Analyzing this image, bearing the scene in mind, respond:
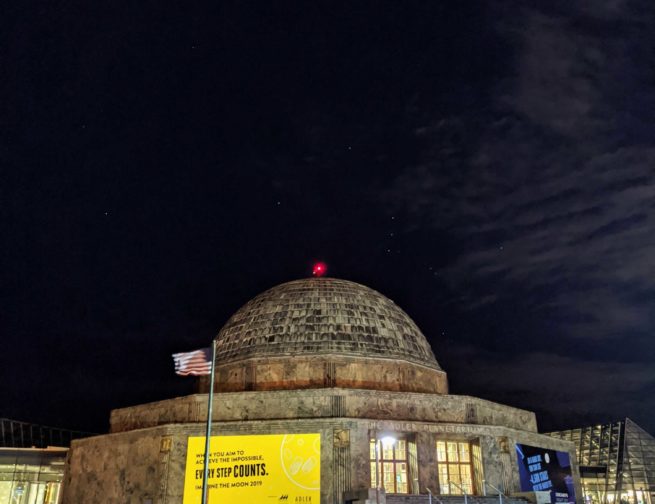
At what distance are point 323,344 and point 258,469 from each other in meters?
6.76

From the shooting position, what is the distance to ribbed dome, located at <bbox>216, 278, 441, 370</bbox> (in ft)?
81.0

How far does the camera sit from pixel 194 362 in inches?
639

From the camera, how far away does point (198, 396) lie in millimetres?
21203

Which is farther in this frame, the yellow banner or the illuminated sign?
the illuminated sign

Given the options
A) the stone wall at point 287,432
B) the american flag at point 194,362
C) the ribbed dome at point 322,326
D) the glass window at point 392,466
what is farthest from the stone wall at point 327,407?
the american flag at point 194,362

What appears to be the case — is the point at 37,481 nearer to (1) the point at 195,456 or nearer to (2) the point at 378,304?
(1) the point at 195,456

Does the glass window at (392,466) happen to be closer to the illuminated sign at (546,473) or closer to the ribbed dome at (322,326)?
the illuminated sign at (546,473)

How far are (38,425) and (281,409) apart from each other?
127 feet

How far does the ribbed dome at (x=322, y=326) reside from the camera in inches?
972

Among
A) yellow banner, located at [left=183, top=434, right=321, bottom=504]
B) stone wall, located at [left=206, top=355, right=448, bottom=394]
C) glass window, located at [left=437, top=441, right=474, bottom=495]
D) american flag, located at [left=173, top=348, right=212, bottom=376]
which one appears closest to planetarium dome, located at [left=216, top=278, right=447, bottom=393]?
stone wall, located at [left=206, top=355, right=448, bottom=394]

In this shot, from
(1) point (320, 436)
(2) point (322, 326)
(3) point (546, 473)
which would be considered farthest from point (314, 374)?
(3) point (546, 473)

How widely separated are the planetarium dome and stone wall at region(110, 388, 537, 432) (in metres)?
2.36

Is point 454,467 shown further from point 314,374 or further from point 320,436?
point 314,374

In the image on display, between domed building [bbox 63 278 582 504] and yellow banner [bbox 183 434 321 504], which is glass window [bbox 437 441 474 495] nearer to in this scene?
domed building [bbox 63 278 582 504]
